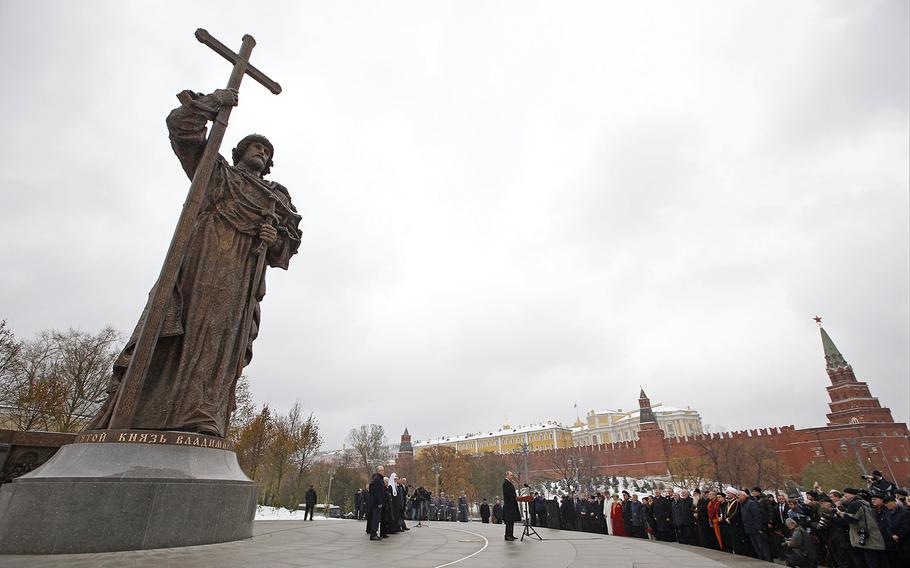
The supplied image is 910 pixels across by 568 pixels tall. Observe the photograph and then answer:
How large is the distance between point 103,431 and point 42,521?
1.10 meters

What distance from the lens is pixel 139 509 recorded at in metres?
4.81

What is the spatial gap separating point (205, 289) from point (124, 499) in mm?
3035

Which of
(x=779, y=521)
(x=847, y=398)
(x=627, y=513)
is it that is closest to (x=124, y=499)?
(x=779, y=521)

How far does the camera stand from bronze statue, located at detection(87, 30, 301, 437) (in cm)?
603

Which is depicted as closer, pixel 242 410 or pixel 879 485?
pixel 879 485

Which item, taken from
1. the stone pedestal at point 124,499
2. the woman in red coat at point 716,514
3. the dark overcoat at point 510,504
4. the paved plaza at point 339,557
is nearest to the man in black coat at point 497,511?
the woman in red coat at point 716,514

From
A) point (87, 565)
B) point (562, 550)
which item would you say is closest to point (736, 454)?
point (562, 550)

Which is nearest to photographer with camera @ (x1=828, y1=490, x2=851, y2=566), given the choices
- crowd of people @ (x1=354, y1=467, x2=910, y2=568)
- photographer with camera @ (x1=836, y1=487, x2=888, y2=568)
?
crowd of people @ (x1=354, y1=467, x2=910, y2=568)

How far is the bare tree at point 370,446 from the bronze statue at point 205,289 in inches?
1937

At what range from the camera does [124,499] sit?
4.79 metres

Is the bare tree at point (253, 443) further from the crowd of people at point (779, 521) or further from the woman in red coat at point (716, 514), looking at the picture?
the woman in red coat at point (716, 514)

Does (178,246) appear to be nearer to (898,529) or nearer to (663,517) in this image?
(898,529)

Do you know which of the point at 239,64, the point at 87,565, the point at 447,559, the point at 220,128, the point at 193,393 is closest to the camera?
the point at 87,565

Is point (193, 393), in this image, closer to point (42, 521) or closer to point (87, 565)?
point (42, 521)
